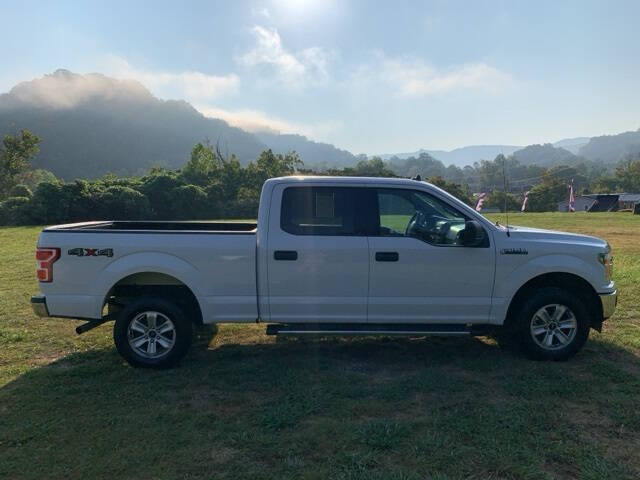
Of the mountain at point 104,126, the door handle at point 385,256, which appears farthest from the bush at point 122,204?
the mountain at point 104,126

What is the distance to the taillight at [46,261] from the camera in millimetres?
4578

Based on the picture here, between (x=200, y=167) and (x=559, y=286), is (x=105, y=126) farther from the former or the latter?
(x=559, y=286)

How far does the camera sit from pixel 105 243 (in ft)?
15.2

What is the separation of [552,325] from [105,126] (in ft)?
473

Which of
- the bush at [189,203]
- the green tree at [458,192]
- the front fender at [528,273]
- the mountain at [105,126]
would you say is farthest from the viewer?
the mountain at [105,126]

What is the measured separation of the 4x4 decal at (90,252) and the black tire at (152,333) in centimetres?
60

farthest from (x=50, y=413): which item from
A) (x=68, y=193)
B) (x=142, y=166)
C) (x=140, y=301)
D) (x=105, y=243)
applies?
(x=142, y=166)

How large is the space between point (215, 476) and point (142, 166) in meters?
123

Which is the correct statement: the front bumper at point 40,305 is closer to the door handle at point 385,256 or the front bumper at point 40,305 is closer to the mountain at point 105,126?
the door handle at point 385,256

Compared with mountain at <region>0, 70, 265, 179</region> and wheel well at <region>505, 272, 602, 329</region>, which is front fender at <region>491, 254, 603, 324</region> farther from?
mountain at <region>0, 70, 265, 179</region>

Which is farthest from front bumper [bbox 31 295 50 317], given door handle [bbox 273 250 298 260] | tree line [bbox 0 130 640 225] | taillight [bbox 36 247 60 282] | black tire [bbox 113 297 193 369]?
tree line [bbox 0 130 640 225]

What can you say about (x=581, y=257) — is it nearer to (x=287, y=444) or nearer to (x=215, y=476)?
(x=287, y=444)

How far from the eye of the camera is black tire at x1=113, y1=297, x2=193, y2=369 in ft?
15.5

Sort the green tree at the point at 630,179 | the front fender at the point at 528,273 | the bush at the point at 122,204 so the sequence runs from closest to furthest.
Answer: the front fender at the point at 528,273, the bush at the point at 122,204, the green tree at the point at 630,179
